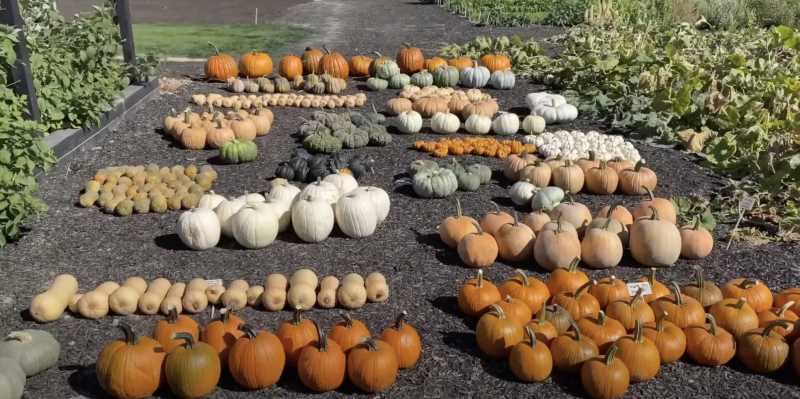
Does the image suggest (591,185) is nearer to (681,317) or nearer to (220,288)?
(681,317)

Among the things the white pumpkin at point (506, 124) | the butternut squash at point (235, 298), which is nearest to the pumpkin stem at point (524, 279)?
the butternut squash at point (235, 298)

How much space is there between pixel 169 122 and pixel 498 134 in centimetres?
423

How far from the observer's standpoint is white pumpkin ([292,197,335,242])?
6109mm

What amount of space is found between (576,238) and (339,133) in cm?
396

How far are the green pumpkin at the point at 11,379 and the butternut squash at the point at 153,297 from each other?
3.23 feet

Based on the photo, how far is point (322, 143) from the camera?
8.56 meters

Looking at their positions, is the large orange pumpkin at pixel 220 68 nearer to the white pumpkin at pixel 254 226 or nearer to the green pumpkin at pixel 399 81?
the green pumpkin at pixel 399 81

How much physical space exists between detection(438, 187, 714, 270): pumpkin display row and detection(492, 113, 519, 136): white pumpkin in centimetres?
326

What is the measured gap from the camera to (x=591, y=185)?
7.36m

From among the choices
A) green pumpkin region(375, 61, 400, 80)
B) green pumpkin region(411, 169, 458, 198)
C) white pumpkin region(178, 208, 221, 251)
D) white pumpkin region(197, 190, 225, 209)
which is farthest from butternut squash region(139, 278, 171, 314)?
green pumpkin region(375, 61, 400, 80)

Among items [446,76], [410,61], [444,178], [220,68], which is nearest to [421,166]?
[444,178]

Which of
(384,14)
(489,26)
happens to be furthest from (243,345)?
(384,14)

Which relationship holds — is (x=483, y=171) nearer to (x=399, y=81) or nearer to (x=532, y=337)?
(x=532, y=337)

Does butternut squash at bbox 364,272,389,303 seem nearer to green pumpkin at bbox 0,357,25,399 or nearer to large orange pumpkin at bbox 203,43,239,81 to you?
green pumpkin at bbox 0,357,25,399
